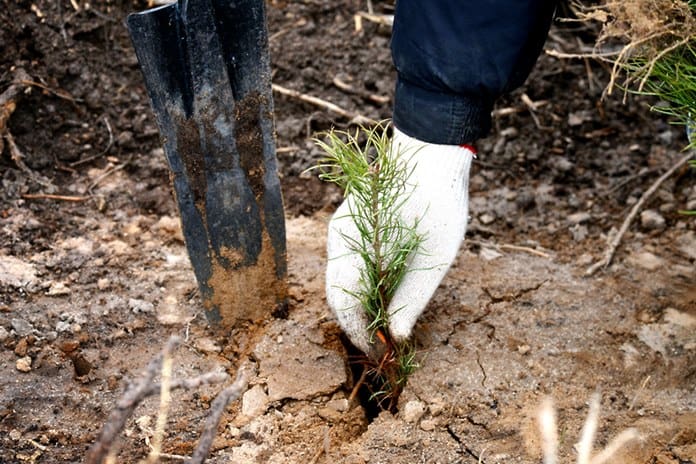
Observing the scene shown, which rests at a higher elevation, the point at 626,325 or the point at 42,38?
the point at 42,38

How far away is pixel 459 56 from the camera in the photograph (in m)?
1.87

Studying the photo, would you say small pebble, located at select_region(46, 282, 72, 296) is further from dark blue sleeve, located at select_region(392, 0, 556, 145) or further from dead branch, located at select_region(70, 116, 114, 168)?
dark blue sleeve, located at select_region(392, 0, 556, 145)

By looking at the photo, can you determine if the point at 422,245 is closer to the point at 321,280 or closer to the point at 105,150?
the point at 321,280

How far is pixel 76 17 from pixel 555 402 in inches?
91.7

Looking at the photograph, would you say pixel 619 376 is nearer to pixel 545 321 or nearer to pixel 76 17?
pixel 545 321

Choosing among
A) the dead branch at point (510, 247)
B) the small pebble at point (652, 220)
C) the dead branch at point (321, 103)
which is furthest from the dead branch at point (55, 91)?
the small pebble at point (652, 220)

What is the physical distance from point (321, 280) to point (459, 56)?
2.89 feet

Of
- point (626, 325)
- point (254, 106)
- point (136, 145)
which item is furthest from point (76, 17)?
point (626, 325)

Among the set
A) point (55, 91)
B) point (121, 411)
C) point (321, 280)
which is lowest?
point (321, 280)

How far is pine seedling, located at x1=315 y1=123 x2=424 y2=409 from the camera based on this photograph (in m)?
1.77

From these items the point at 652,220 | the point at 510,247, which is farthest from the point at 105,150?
the point at 652,220

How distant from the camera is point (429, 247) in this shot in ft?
6.93

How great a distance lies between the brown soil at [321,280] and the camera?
1.94 metres

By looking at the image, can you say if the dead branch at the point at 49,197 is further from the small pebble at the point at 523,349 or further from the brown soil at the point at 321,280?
the small pebble at the point at 523,349
